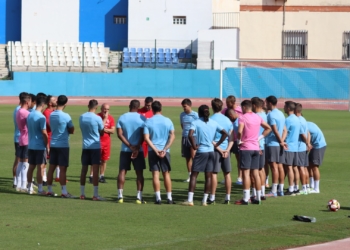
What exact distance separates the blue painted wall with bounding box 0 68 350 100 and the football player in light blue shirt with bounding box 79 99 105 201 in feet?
117

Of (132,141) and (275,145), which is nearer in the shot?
(132,141)

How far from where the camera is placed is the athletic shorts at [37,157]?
49.0ft

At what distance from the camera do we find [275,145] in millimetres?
15375

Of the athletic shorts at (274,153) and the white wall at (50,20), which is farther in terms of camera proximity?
the white wall at (50,20)

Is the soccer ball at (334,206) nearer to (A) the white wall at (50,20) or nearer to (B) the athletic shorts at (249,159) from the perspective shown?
(B) the athletic shorts at (249,159)

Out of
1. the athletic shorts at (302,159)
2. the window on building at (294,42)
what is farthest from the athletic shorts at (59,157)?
the window on building at (294,42)

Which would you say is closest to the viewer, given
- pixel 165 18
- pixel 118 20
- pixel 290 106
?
pixel 290 106

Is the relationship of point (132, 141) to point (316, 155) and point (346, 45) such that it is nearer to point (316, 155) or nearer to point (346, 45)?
point (316, 155)

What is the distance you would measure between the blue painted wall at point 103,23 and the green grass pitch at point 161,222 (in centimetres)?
4308

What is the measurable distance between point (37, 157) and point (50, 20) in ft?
149

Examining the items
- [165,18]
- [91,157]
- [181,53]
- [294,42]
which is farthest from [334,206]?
[165,18]

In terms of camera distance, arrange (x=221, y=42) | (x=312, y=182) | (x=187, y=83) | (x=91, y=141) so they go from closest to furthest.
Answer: (x=91, y=141) < (x=312, y=182) < (x=187, y=83) < (x=221, y=42)

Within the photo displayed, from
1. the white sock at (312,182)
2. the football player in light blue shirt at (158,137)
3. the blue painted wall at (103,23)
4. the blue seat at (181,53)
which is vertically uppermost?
the blue painted wall at (103,23)

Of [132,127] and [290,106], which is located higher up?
[290,106]
